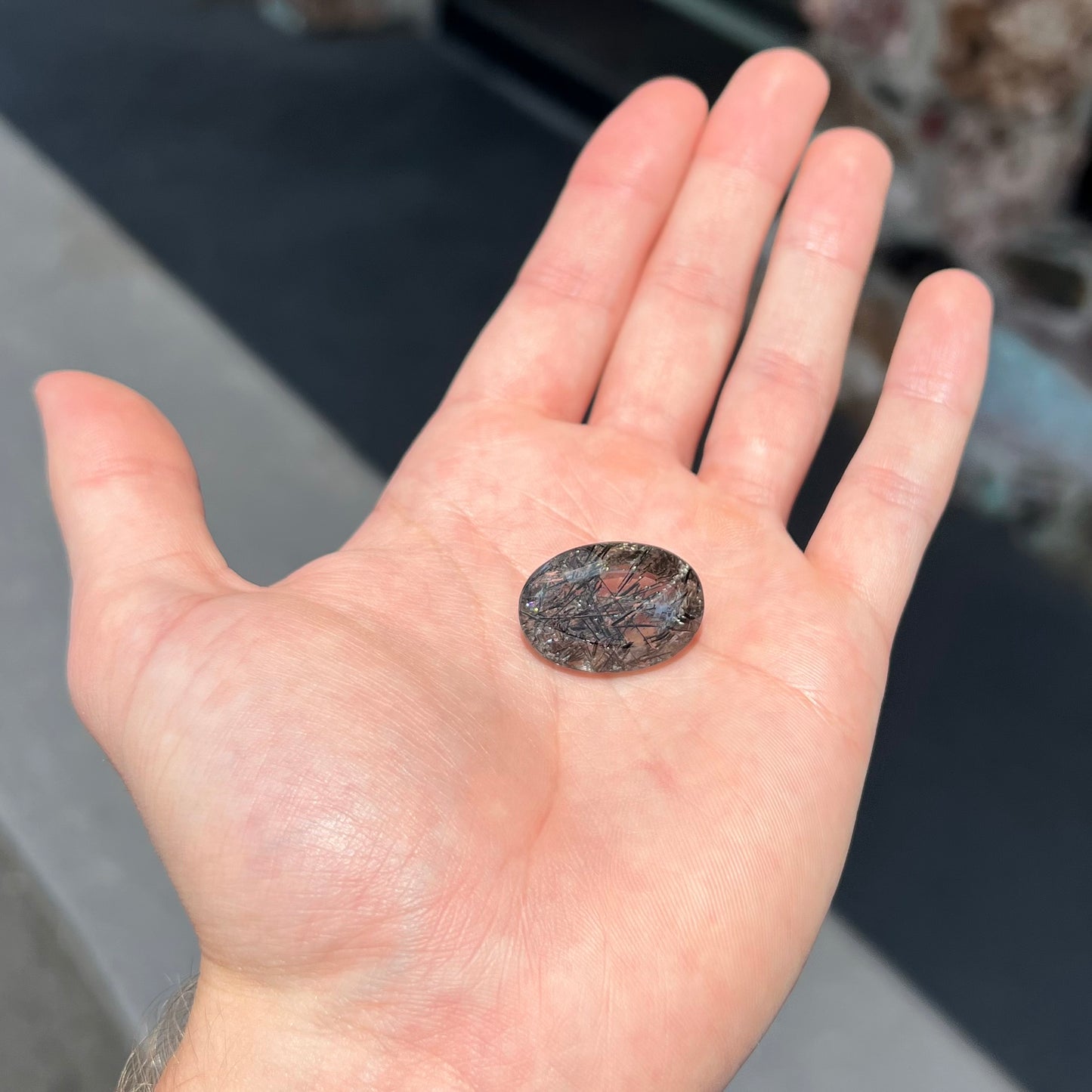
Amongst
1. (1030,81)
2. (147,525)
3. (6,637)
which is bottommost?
(6,637)

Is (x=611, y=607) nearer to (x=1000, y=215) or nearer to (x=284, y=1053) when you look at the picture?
(x=284, y=1053)

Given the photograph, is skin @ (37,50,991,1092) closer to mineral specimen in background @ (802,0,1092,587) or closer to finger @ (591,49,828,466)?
finger @ (591,49,828,466)

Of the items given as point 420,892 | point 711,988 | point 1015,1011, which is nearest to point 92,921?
point 420,892

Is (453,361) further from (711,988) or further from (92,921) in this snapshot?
(711,988)

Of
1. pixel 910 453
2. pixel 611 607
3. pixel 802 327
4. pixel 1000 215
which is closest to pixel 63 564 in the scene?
pixel 611 607

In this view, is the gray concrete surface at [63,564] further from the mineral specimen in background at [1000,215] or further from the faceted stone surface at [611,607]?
the mineral specimen in background at [1000,215]

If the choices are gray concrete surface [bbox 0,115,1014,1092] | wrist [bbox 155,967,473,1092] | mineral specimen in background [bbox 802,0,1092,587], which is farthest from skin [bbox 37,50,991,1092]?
mineral specimen in background [bbox 802,0,1092,587]

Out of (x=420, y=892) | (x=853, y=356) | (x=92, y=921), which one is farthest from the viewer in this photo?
(x=853, y=356)
